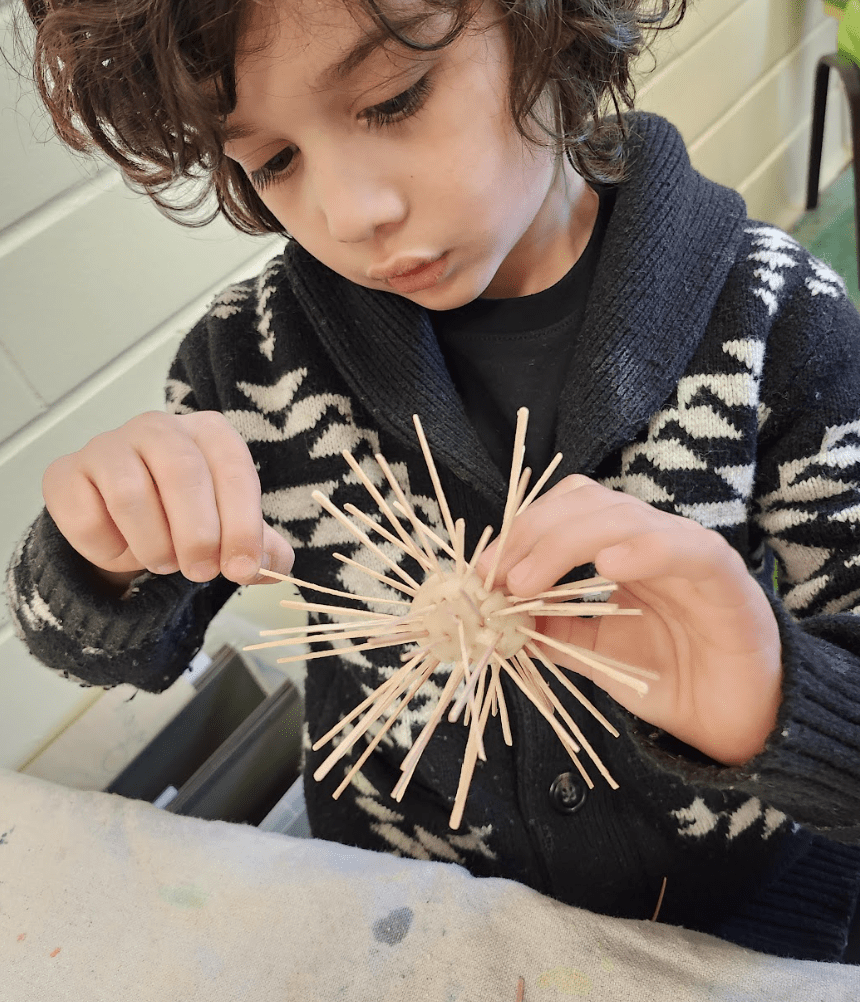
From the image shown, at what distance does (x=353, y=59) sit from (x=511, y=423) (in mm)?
330

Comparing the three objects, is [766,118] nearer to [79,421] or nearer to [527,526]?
[79,421]

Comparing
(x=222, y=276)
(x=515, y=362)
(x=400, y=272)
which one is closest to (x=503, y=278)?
(x=515, y=362)

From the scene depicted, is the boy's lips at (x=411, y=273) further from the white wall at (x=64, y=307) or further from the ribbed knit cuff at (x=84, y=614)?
the white wall at (x=64, y=307)

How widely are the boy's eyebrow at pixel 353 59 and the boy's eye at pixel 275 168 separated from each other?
0.20 feet

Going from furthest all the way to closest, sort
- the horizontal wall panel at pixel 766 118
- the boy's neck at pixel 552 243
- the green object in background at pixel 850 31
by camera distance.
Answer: the horizontal wall panel at pixel 766 118
the green object in background at pixel 850 31
the boy's neck at pixel 552 243

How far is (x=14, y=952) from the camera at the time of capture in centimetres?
58

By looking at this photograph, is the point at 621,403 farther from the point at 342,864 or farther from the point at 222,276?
the point at 222,276

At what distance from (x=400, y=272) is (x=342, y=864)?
451 mm

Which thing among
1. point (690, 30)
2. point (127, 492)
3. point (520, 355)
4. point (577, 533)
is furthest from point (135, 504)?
point (690, 30)

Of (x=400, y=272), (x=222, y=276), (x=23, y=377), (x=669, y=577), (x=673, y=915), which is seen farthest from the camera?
(x=222, y=276)

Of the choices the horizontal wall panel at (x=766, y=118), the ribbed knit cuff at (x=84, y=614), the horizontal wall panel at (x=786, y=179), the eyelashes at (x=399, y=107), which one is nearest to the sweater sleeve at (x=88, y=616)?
the ribbed knit cuff at (x=84, y=614)

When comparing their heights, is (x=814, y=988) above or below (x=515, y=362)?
below

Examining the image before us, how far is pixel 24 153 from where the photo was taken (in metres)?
0.84

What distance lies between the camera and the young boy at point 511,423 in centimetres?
48
